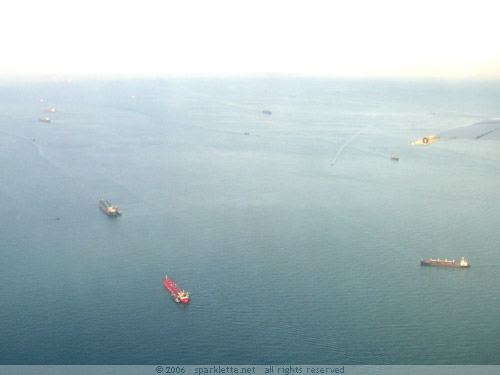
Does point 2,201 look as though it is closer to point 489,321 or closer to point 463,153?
point 489,321

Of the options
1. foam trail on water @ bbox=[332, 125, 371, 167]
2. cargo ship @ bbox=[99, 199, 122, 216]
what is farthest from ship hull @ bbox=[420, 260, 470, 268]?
foam trail on water @ bbox=[332, 125, 371, 167]

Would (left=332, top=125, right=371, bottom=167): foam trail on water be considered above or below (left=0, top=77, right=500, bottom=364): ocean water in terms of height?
above

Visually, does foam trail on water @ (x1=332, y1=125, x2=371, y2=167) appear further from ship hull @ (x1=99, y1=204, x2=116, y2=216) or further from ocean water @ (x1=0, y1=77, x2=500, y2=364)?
ship hull @ (x1=99, y1=204, x2=116, y2=216)

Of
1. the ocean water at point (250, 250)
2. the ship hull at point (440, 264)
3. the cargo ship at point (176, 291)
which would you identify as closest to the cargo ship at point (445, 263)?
the ship hull at point (440, 264)

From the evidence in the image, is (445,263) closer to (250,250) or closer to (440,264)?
(440,264)

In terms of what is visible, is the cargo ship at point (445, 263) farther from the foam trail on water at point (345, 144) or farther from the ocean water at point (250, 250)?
the foam trail on water at point (345, 144)

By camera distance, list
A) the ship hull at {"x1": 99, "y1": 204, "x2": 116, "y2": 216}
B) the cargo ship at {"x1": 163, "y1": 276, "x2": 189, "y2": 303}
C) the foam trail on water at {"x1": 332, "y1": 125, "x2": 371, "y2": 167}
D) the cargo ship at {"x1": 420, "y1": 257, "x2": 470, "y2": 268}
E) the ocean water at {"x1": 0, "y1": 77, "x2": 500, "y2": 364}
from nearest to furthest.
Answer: the ocean water at {"x1": 0, "y1": 77, "x2": 500, "y2": 364} → the cargo ship at {"x1": 163, "y1": 276, "x2": 189, "y2": 303} → the cargo ship at {"x1": 420, "y1": 257, "x2": 470, "y2": 268} → the ship hull at {"x1": 99, "y1": 204, "x2": 116, "y2": 216} → the foam trail on water at {"x1": 332, "y1": 125, "x2": 371, "y2": 167}

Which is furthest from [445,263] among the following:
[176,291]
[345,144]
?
[345,144]
